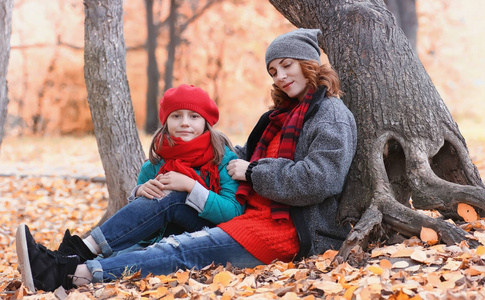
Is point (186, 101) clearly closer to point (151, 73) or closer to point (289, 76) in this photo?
point (289, 76)

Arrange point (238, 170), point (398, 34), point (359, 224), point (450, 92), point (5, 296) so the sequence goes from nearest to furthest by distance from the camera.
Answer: point (5, 296) → point (359, 224) → point (238, 170) → point (398, 34) → point (450, 92)

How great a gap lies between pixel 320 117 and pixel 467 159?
1.06 metres

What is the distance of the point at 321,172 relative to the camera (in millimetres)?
2785

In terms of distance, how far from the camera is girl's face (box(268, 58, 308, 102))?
10.1ft

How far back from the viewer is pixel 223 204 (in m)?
3.02

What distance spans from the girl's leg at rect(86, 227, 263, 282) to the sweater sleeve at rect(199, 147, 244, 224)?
0.10 meters

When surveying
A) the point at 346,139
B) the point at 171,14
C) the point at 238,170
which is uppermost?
the point at 171,14

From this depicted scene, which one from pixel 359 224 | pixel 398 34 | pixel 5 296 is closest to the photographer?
pixel 5 296

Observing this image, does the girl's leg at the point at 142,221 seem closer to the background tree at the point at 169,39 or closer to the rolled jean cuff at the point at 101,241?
the rolled jean cuff at the point at 101,241

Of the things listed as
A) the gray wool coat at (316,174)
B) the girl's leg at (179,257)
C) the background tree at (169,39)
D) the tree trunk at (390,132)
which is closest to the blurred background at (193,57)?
the background tree at (169,39)

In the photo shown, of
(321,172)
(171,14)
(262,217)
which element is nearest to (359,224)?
(321,172)

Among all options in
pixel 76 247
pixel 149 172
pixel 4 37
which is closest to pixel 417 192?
pixel 149 172

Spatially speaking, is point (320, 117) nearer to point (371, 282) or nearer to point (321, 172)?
point (321, 172)

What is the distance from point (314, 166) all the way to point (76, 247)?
4.60ft
